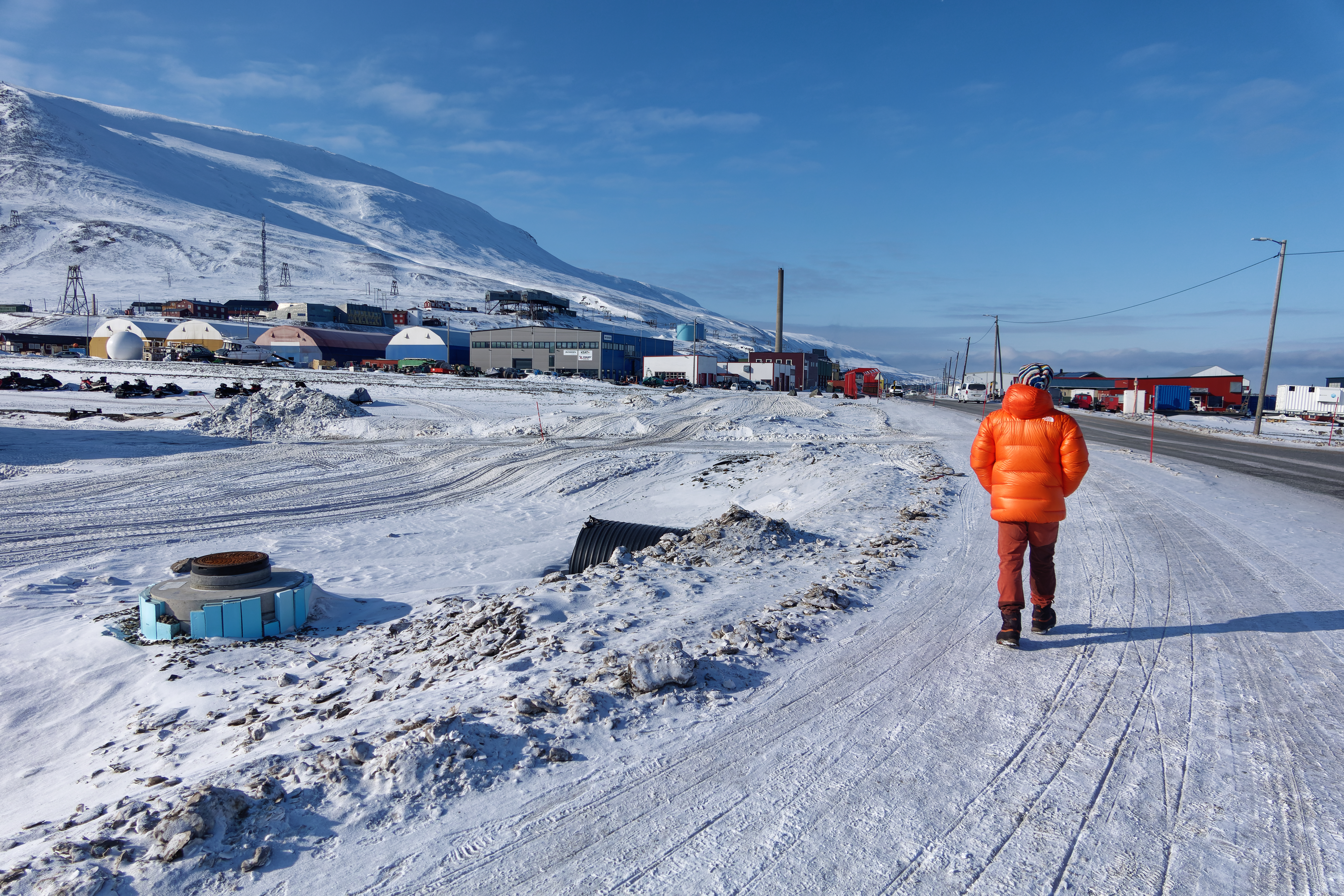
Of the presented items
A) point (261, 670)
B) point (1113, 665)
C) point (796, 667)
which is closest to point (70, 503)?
point (261, 670)

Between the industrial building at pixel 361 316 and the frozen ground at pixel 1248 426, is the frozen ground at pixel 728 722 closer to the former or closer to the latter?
the frozen ground at pixel 1248 426

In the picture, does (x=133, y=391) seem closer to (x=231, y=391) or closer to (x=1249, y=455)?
(x=231, y=391)

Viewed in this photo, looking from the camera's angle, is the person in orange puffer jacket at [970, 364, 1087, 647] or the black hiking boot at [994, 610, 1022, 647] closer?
the person in orange puffer jacket at [970, 364, 1087, 647]

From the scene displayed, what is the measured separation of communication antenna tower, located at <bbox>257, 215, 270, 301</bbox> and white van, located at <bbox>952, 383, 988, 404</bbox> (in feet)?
377

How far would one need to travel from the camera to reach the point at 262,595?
6.91 m

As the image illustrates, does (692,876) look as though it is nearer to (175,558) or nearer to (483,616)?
(483,616)

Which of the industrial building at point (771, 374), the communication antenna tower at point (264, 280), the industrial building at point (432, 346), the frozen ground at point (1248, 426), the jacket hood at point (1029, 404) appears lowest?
the frozen ground at point (1248, 426)

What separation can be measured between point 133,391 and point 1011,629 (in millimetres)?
41437

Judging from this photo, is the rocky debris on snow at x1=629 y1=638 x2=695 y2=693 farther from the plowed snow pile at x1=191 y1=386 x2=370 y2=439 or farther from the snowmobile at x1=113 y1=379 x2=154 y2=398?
the snowmobile at x1=113 y1=379 x2=154 y2=398

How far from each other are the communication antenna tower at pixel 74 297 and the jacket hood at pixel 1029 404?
124689mm

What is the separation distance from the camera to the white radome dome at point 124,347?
6969 cm

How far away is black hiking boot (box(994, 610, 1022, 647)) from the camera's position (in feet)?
15.3

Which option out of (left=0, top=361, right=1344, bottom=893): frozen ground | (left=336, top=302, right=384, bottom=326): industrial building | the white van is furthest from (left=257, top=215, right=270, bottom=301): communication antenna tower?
(left=0, top=361, right=1344, bottom=893): frozen ground

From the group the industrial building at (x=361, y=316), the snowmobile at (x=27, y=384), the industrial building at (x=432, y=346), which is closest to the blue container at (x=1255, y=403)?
the snowmobile at (x=27, y=384)
